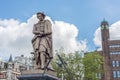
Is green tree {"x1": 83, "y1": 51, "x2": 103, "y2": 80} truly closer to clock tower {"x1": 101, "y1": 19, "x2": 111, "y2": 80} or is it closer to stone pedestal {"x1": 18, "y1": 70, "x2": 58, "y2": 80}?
clock tower {"x1": 101, "y1": 19, "x2": 111, "y2": 80}

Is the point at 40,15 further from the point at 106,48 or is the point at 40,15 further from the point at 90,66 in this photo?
the point at 106,48

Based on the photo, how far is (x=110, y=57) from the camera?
8775 centimetres

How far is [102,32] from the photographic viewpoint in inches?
3563

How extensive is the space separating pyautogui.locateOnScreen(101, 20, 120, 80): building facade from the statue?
7117cm

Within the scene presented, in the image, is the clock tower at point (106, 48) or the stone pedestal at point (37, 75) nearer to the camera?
the stone pedestal at point (37, 75)

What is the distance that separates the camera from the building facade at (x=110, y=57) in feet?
284

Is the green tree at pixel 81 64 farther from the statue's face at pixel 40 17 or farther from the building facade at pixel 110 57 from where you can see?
the statue's face at pixel 40 17

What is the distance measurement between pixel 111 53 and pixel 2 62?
97.8ft

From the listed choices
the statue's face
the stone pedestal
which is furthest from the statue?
the stone pedestal

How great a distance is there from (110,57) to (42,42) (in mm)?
73270

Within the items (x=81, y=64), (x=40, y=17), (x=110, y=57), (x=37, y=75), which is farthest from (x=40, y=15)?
(x=110, y=57)

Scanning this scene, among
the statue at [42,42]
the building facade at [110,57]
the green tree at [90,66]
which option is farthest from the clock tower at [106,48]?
the statue at [42,42]

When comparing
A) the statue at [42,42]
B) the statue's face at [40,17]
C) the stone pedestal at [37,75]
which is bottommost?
the stone pedestal at [37,75]

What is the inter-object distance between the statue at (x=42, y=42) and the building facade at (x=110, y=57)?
71.2 meters
